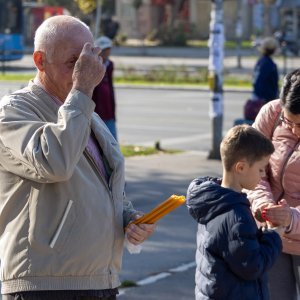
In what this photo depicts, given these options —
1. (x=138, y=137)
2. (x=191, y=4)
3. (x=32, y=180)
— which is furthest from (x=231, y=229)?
(x=191, y=4)

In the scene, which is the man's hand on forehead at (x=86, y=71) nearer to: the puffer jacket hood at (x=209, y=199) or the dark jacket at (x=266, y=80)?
the puffer jacket hood at (x=209, y=199)

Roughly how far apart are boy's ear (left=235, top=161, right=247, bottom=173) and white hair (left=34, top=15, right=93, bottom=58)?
0.96 m

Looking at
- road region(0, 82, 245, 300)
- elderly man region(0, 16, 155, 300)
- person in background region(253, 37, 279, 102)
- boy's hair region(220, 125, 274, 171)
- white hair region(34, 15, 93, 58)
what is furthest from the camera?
person in background region(253, 37, 279, 102)

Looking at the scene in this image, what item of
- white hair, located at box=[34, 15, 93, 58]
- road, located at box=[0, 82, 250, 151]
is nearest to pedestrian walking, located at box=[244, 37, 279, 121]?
road, located at box=[0, 82, 250, 151]

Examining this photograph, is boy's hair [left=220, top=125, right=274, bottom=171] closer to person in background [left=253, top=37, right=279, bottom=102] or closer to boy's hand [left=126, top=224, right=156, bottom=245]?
boy's hand [left=126, top=224, right=156, bottom=245]

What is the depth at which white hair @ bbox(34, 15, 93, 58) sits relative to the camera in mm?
3898

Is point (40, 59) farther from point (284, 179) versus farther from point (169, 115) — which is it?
point (169, 115)

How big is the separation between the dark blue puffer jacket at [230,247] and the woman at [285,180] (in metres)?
0.36

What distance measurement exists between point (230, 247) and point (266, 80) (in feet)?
36.4

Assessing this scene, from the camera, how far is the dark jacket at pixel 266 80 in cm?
1520

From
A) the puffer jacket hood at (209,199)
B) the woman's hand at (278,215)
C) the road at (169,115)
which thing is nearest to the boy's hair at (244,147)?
the puffer jacket hood at (209,199)

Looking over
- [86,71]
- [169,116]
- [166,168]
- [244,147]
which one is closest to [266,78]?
A: [166,168]

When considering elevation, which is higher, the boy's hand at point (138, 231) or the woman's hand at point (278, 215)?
the boy's hand at point (138, 231)

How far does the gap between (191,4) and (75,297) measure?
62072 millimetres
